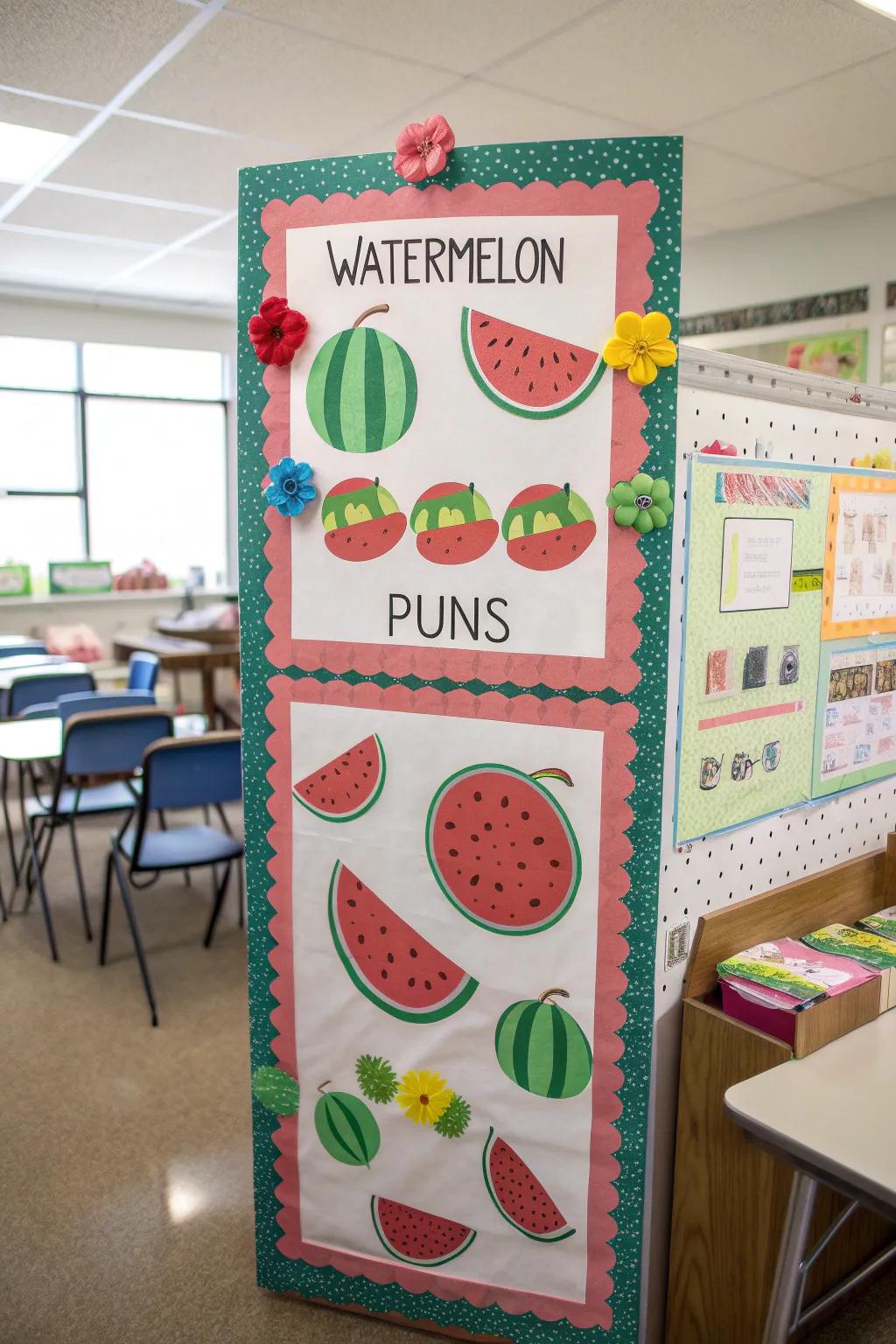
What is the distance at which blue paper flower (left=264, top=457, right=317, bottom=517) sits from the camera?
68.1 inches

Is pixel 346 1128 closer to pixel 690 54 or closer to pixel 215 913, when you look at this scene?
pixel 215 913

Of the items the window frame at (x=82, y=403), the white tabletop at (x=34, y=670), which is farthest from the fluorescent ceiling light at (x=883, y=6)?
the window frame at (x=82, y=403)

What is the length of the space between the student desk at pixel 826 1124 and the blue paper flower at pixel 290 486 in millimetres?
1160

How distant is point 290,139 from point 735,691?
11.0 feet

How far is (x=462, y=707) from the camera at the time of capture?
172cm

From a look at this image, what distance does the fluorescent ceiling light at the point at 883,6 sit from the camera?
2.88 meters

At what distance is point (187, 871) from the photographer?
14.6 ft

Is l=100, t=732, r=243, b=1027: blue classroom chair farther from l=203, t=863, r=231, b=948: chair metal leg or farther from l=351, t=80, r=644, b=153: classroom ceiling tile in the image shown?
l=351, t=80, r=644, b=153: classroom ceiling tile

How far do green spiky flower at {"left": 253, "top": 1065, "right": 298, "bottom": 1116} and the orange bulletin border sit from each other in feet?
4.38

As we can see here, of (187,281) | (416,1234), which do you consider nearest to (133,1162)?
(416,1234)

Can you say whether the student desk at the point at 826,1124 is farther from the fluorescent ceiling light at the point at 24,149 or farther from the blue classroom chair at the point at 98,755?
the fluorescent ceiling light at the point at 24,149

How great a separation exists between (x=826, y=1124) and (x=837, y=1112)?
0.13ft

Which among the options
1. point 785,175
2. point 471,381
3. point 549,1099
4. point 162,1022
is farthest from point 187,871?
point 785,175

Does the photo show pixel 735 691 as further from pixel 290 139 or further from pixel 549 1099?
pixel 290 139
